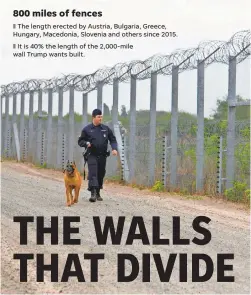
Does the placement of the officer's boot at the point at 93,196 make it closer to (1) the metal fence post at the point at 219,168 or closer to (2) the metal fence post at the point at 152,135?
(1) the metal fence post at the point at 219,168

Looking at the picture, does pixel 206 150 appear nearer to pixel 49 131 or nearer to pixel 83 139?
pixel 83 139

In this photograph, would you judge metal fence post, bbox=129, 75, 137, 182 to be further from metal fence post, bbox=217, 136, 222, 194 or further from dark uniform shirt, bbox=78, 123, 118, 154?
dark uniform shirt, bbox=78, 123, 118, 154

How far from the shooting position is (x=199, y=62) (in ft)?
50.4

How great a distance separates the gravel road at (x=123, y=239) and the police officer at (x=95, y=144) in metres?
0.38

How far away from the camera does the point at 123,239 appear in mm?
8352

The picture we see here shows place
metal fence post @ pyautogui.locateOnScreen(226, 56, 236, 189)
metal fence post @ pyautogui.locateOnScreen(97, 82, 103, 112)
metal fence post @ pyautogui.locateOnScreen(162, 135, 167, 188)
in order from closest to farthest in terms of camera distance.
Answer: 1. metal fence post @ pyautogui.locateOnScreen(226, 56, 236, 189)
2. metal fence post @ pyautogui.locateOnScreen(162, 135, 167, 188)
3. metal fence post @ pyautogui.locateOnScreen(97, 82, 103, 112)

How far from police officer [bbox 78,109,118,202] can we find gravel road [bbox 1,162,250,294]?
38cm

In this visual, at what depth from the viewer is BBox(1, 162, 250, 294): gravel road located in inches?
242

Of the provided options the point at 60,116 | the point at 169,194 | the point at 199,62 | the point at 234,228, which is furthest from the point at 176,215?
the point at 60,116

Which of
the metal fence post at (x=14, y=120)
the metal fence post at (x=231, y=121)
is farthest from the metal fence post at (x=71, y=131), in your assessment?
the metal fence post at (x=231, y=121)

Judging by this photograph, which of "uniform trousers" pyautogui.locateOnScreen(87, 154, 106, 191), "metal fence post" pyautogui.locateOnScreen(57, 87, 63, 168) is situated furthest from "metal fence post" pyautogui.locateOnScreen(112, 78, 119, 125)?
"uniform trousers" pyautogui.locateOnScreen(87, 154, 106, 191)

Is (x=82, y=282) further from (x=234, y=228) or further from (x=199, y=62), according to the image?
(x=199, y=62)

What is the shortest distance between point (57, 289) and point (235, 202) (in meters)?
8.13

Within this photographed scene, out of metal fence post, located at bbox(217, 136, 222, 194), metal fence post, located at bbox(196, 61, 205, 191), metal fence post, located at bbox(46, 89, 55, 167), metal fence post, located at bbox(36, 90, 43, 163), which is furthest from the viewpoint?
metal fence post, located at bbox(36, 90, 43, 163)
